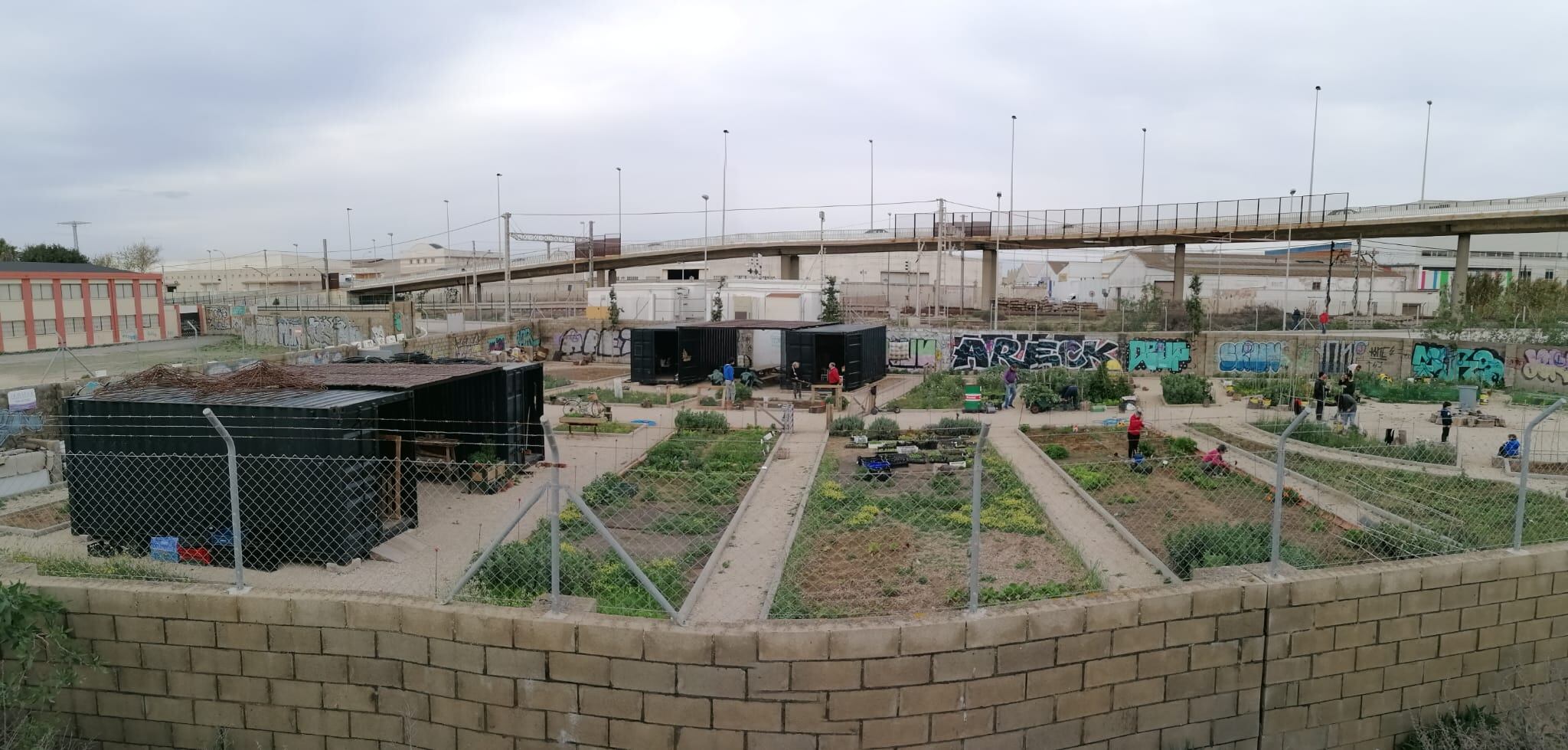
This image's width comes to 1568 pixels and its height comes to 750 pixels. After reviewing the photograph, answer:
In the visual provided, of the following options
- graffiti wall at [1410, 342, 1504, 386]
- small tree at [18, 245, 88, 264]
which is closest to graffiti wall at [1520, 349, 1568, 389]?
graffiti wall at [1410, 342, 1504, 386]

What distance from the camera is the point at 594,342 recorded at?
40.7 meters

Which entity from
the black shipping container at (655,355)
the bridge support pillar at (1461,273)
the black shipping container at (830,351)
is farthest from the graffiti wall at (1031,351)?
the bridge support pillar at (1461,273)

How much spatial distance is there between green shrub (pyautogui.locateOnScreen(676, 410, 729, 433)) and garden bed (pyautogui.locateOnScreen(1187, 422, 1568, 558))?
39.0ft

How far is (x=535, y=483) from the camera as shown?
16188 mm

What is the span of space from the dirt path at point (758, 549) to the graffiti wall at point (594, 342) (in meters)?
23.3

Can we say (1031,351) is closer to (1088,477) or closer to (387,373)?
(1088,477)

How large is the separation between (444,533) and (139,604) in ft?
22.5

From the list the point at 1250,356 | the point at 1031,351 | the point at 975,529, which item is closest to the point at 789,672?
the point at 975,529

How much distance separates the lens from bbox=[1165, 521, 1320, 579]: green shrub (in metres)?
8.94

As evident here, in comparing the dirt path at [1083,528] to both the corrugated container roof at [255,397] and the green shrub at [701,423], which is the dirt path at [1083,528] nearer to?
the green shrub at [701,423]

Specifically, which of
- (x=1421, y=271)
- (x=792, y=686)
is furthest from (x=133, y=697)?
(x=1421, y=271)

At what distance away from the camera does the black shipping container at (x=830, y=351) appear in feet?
94.1

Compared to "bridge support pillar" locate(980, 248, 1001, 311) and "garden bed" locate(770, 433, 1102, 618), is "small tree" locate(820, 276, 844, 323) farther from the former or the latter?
"garden bed" locate(770, 433, 1102, 618)

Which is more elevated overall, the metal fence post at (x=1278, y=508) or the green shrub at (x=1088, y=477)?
the metal fence post at (x=1278, y=508)
